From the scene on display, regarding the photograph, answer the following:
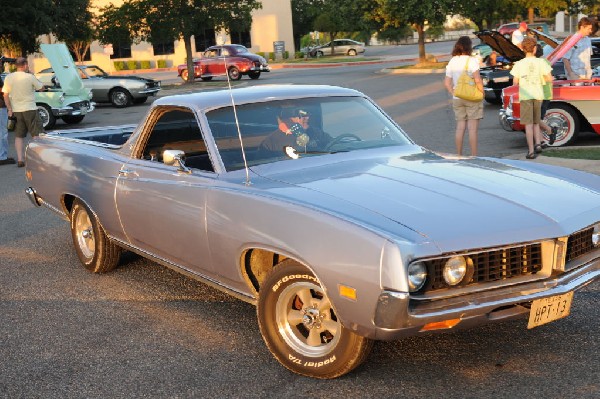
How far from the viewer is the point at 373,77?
118 ft

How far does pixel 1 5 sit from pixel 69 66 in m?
12.0

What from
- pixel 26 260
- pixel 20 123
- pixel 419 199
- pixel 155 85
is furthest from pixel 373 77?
pixel 419 199

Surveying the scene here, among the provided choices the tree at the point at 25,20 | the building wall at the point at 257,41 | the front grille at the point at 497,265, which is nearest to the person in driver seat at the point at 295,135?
the front grille at the point at 497,265

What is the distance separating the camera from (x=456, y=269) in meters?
4.30

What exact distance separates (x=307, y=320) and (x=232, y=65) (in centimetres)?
3799

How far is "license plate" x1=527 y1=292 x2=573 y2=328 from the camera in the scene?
14.3 feet

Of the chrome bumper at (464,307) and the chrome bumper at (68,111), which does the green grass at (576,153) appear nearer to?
the chrome bumper at (464,307)

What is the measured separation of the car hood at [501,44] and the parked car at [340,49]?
54484 mm

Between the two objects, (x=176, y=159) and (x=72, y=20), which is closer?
(x=176, y=159)

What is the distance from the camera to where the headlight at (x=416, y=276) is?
13.7 feet

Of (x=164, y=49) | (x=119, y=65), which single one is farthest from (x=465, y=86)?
(x=164, y=49)

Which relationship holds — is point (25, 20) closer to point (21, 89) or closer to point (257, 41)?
point (21, 89)

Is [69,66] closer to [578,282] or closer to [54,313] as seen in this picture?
[54,313]

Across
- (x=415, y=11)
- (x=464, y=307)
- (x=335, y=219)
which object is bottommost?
(x=464, y=307)
